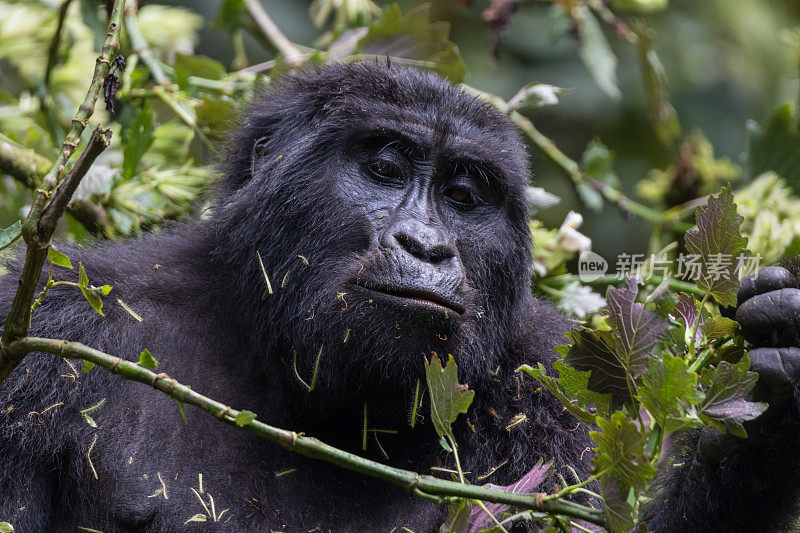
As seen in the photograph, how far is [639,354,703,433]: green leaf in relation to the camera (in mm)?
1909

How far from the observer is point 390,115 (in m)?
3.41

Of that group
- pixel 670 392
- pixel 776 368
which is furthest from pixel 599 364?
pixel 776 368

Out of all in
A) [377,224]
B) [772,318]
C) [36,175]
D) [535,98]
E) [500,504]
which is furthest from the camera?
[535,98]

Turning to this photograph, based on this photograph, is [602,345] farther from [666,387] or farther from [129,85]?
[129,85]

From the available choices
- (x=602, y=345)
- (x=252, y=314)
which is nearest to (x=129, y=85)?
(x=252, y=314)

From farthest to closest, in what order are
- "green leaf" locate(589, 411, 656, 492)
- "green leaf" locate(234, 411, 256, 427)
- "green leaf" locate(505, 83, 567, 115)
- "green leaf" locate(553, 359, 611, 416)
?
"green leaf" locate(505, 83, 567, 115) → "green leaf" locate(553, 359, 611, 416) → "green leaf" locate(234, 411, 256, 427) → "green leaf" locate(589, 411, 656, 492)

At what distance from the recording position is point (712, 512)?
111 inches

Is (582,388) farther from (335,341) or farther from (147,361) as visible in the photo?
(147,361)

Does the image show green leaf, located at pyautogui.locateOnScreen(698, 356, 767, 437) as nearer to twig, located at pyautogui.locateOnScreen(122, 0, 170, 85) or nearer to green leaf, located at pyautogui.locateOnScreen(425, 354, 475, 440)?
green leaf, located at pyautogui.locateOnScreen(425, 354, 475, 440)

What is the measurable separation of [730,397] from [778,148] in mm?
3552

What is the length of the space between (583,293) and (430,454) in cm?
157

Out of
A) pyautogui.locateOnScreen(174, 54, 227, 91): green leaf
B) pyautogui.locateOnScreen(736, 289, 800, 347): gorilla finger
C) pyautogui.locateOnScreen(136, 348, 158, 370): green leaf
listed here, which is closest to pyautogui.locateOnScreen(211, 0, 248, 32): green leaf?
pyautogui.locateOnScreen(174, 54, 227, 91): green leaf

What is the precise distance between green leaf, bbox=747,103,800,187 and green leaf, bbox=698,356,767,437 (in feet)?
11.2

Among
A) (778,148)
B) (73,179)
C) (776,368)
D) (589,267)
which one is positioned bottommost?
(589,267)
